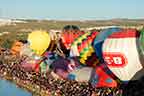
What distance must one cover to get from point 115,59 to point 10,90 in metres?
9.39

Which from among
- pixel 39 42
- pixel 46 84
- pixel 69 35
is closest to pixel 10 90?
pixel 46 84

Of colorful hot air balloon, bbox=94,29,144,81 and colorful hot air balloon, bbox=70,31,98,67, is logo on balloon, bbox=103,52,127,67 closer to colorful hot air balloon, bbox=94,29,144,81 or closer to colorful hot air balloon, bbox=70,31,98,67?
colorful hot air balloon, bbox=94,29,144,81

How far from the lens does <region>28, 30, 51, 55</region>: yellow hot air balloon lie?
28797 mm

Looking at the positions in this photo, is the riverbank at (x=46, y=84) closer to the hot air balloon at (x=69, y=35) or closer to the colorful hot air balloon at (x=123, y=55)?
the colorful hot air balloon at (x=123, y=55)

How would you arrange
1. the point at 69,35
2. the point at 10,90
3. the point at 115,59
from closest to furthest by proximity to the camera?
the point at 115,59, the point at 10,90, the point at 69,35

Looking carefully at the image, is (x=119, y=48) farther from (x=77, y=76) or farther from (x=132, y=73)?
(x=77, y=76)

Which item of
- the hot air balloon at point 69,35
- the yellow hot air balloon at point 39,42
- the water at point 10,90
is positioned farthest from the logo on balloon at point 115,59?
the yellow hot air balloon at point 39,42

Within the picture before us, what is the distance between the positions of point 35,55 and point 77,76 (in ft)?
24.0

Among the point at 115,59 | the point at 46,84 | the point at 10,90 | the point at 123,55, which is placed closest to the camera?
the point at 123,55

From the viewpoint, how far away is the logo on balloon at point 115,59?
17.0m

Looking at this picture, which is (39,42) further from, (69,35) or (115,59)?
A: (115,59)

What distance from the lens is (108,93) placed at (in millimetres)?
18297

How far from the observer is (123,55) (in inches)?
674

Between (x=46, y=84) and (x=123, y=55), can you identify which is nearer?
(x=123, y=55)
